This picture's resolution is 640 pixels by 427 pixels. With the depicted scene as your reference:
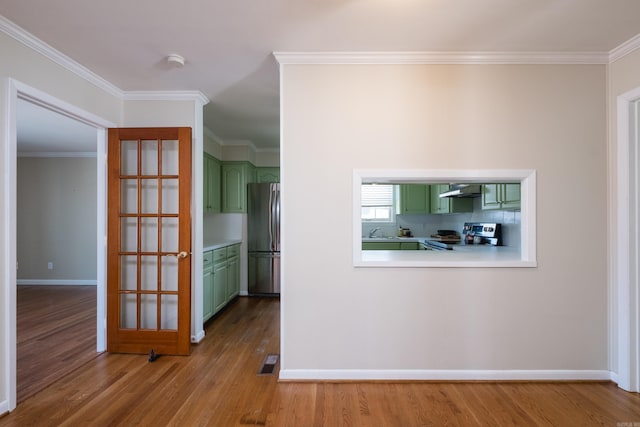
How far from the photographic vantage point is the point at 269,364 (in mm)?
2777

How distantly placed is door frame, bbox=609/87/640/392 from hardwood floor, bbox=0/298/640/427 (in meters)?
0.22

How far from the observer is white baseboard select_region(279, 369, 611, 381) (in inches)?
96.6

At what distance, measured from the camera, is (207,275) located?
381 cm

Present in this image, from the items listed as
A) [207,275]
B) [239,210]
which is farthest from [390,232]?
[207,275]

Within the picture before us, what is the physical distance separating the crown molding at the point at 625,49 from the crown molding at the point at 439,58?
0.04 meters

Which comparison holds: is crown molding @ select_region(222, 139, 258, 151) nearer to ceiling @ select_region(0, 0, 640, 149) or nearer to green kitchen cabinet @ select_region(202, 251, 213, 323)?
green kitchen cabinet @ select_region(202, 251, 213, 323)

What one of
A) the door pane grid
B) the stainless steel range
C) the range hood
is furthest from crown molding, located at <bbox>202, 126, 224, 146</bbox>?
the stainless steel range

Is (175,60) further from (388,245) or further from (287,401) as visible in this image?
(388,245)

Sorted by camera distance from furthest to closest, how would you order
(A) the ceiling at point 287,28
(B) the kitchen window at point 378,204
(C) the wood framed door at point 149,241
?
(B) the kitchen window at point 378,204, (C) the wood framed door at point 149,241, (A) the ceiling at point 287,28

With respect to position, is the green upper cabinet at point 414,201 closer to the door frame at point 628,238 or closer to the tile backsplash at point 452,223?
the tile backsplash at point 452,223

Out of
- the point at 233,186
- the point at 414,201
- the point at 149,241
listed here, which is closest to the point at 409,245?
the point at 414,201

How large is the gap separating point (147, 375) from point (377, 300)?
1.92 m

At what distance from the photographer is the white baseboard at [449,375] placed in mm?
2453

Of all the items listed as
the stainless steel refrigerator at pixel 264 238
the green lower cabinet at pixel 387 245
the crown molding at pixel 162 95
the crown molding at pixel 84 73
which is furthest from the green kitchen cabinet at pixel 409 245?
the crown molding at pixel 162 95
